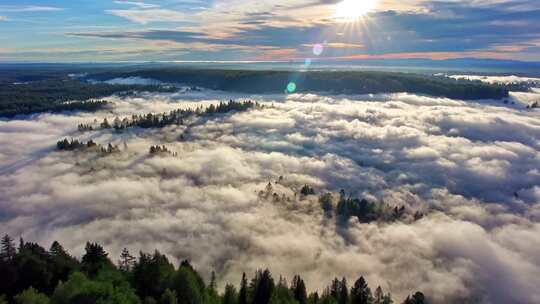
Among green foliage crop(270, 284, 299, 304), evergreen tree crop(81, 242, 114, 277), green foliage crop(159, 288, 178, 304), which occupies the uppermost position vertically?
green foliage crop(159, 288, 178, 304)

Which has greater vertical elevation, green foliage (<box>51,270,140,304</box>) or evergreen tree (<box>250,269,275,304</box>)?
green foliage (<box>51,270,140,304</box>)

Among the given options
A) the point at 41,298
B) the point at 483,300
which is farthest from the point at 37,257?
the point at 483,300

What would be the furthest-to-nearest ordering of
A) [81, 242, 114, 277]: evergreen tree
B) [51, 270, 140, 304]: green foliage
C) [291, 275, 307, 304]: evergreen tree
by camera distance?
[291, 275, 307, 304]: evergreen tree → [81, 242, 114, 277]: evergreen tree → [51, 270, 140, 304]: green foliage

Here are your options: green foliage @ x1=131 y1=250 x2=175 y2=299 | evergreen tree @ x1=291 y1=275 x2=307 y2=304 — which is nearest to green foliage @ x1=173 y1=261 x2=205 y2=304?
green foliage @ x1=131 y1=250 x2=175 y2=299

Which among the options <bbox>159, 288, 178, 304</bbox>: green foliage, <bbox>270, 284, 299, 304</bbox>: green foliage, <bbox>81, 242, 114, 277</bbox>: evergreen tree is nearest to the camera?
<bbox>159, 288, 178, 304</bbox>: green foliage

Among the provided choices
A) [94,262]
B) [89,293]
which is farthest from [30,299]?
[94,262]

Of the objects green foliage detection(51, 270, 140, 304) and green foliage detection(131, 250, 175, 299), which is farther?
green foliage detection(131, 250, 175, 299)

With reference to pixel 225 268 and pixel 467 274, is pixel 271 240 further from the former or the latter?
pixel 467 274

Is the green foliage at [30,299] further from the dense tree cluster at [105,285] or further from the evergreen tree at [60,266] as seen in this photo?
the evergreen tree at [60,266]

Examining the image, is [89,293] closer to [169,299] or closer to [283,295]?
[169,299]

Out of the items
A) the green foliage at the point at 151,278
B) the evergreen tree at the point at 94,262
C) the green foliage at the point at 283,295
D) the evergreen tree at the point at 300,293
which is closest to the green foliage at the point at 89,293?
the green foliage at the point at 151,278

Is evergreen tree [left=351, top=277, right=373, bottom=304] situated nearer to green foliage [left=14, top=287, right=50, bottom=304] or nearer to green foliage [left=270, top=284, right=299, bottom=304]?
green foliage [left=270, top=284, right=299, bottom=304]
